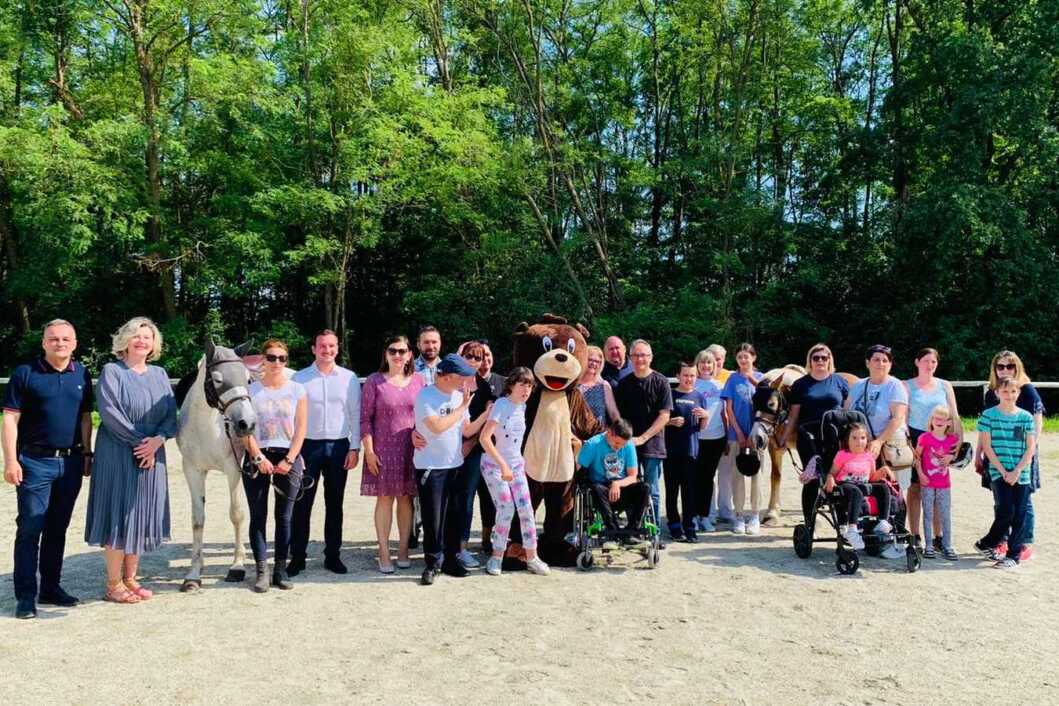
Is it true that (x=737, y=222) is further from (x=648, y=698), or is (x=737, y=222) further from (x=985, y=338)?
(x=648, y=698)

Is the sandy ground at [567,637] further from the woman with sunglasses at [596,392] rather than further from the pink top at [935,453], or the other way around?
the woman with sunglasses at [596,392]

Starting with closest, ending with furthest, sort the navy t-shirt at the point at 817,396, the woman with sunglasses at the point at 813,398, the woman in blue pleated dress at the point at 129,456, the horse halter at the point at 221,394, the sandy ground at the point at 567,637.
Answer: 1. the sandy ground at the point at 567,637
2. the woman in blue pleated dress at the point at 129,456
3. the horse halter at the point at 221,394
4. the woman with sunglasses at the point at 813,398
5. the navy t-shirt at the point at 817,396

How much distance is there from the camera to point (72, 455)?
4.95 metres

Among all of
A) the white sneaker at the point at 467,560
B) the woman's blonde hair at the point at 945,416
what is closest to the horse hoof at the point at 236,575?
the white sneaker at the point at 467,560

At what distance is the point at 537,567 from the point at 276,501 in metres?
1.83

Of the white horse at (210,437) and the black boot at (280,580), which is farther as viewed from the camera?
the black boot at (280,580)

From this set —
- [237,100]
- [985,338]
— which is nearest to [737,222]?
[985,338]

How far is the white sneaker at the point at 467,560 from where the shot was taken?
5836 mm

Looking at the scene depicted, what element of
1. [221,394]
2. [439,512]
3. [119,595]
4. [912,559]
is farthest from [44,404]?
[912,559]

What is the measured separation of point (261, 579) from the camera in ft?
17.6

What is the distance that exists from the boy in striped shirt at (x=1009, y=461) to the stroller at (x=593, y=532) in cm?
251

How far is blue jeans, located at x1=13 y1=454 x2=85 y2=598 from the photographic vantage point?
4809mm

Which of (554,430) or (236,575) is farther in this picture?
(554,430)

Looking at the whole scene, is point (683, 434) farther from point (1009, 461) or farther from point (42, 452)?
point (42, 452)
